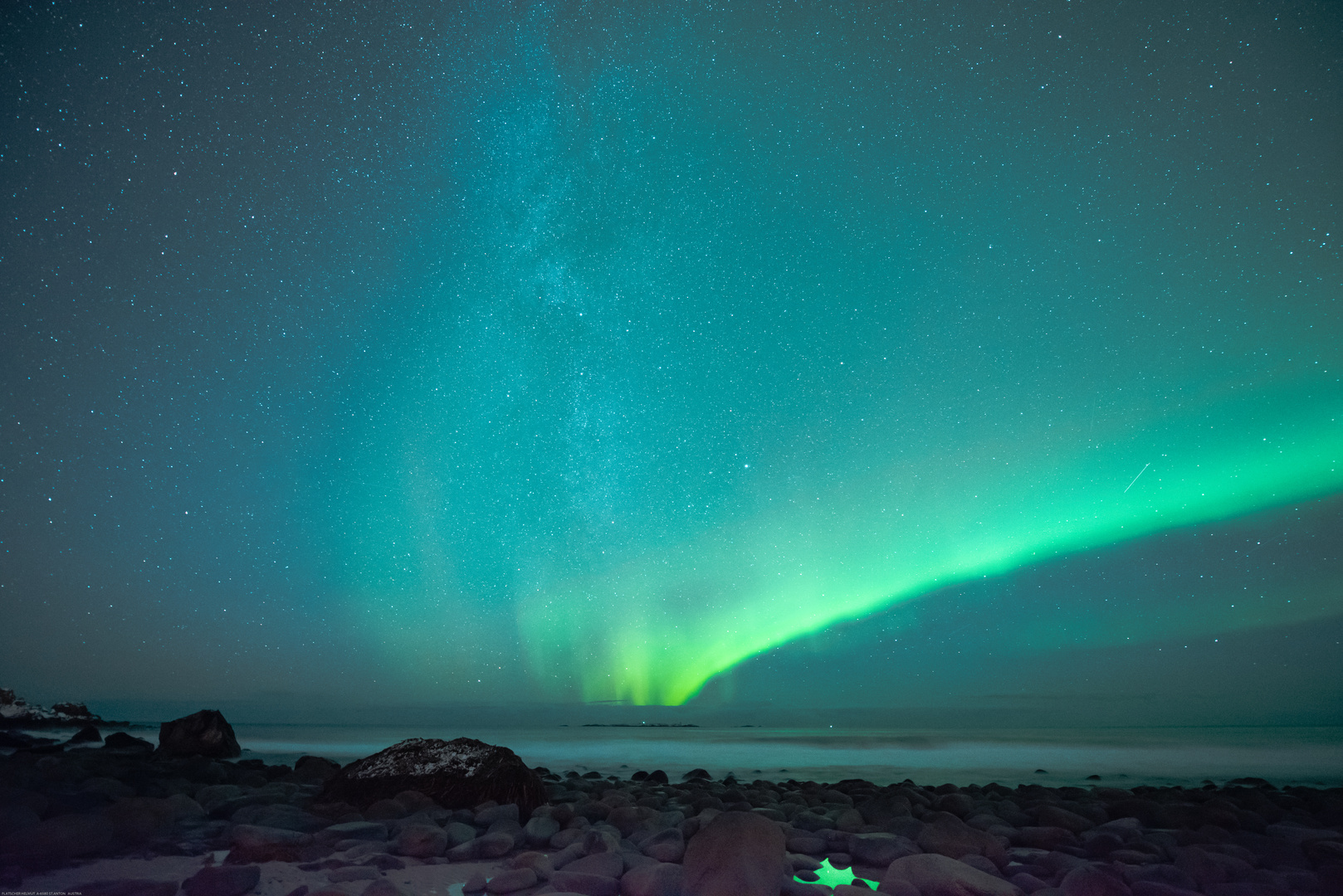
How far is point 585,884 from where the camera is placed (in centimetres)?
311

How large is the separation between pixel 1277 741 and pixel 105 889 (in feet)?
93.6

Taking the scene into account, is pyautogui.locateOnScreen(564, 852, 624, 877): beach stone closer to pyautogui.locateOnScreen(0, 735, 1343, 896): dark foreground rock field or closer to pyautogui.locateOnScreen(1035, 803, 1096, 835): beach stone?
pyautogui.locateOnScreen(0, 735, 1343, 896): dark foreground rock field

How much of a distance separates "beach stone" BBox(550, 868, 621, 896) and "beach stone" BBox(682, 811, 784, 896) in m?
0.36

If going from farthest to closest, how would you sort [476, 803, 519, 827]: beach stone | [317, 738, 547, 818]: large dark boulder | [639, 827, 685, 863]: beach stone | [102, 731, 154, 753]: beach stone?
1. [102, 731, 154, 753]: beach stone
2. [317, 738, 547, 818]: large dark boulder
3. [476, 803, 519, 827]: beach stone
4. [639, 827, 685, 863]: beach stone

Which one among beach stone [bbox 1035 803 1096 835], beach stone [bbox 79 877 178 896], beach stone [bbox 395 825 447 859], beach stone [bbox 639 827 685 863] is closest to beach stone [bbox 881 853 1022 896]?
beach stone [bbox 639 827 685 863]

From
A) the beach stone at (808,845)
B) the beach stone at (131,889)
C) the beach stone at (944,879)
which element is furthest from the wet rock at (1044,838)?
the beach stone at (131,889)

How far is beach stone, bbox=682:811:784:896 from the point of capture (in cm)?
293

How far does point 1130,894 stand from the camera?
309 centimetres

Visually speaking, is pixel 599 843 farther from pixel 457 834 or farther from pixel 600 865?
pixel 457 834

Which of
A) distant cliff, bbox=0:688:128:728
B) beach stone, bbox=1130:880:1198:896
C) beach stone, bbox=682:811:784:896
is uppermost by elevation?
beach stone, bbox=682:811:784:896

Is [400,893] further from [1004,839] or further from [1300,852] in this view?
[1300,852]

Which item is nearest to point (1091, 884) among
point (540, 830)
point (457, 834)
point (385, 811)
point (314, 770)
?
point (540, 830)

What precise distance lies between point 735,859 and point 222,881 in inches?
92.0

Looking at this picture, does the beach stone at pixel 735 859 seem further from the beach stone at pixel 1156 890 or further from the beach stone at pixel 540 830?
the beach stone at pixel 1156 890
